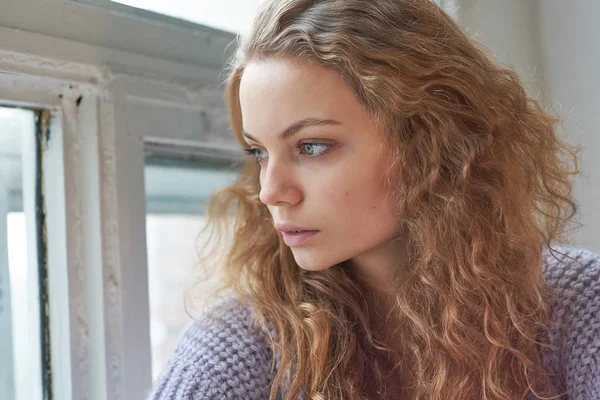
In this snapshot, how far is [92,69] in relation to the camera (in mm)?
982

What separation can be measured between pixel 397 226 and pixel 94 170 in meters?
0.44

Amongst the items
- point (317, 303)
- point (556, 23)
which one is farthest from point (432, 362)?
point (556, 23)

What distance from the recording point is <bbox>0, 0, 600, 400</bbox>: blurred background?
3.15 ft

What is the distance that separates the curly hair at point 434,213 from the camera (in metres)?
0.85

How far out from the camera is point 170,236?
4.54 feet

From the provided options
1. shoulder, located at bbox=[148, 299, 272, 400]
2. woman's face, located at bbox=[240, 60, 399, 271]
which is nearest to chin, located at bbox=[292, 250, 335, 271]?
woman's face, located at bbox=[240, 60, 399, 271]

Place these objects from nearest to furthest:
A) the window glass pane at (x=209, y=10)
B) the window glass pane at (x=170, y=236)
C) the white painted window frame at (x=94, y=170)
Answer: the white painted window frame at (x=94, y=170), the window glass pane at (x=209, y=10), the window glass pane at (x=170, y=236)

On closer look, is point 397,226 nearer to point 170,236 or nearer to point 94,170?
point 94,170

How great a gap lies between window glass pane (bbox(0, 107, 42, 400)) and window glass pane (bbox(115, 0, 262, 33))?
0.84 feet

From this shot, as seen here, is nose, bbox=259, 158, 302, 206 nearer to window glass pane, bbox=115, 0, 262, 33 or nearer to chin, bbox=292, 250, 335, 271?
chin, bbox=292, 250, 335, 271

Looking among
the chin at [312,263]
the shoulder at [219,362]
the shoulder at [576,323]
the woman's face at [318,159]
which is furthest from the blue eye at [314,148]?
the shoulder at [576,323]

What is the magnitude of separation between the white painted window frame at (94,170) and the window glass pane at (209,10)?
31 mm

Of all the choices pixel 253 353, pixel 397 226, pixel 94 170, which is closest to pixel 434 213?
pixel 397 226

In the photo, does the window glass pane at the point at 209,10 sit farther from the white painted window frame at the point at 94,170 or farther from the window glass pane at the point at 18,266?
the window glass pane at the point at 18,266
